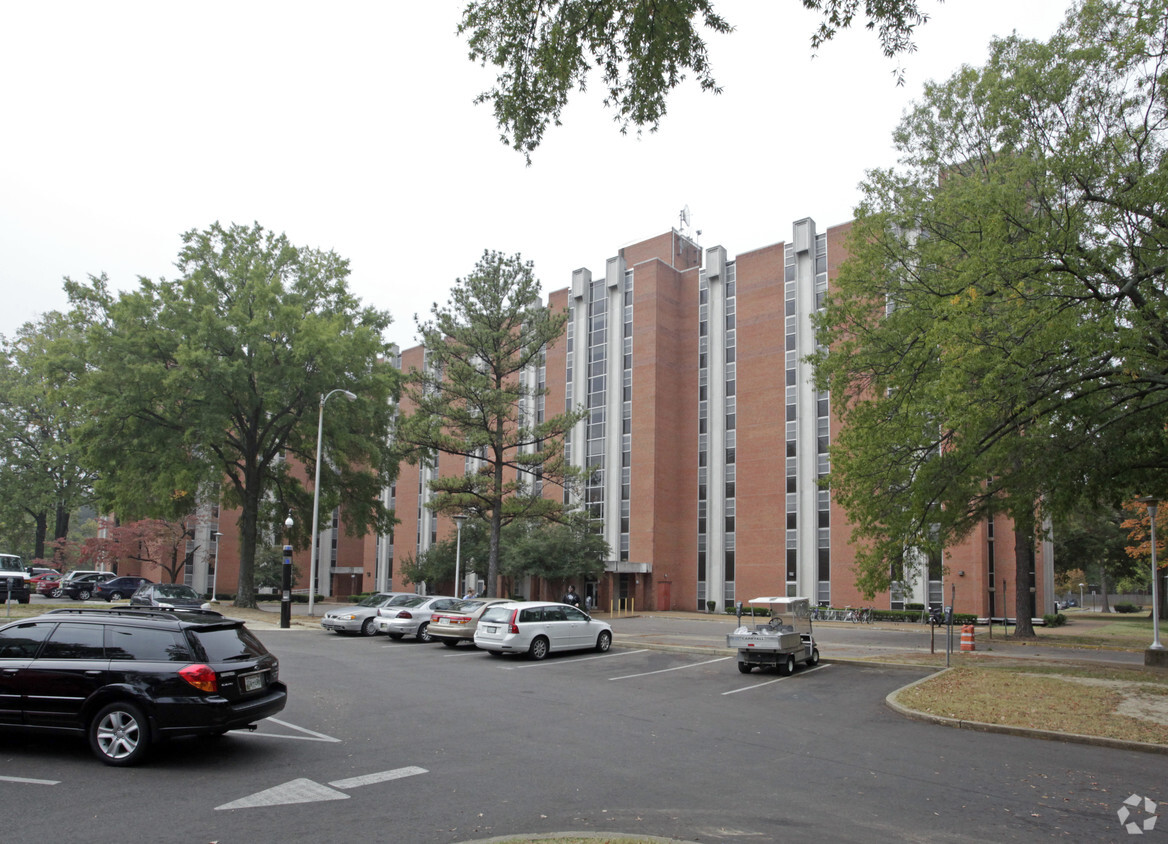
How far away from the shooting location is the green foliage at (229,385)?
109 feet

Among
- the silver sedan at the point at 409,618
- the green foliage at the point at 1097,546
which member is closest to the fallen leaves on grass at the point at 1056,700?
the silver sedan at the point at 409,618

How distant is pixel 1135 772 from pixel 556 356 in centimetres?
5791

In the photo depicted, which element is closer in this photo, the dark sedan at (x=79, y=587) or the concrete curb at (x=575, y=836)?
the concrete curb at (x=575, y=836)

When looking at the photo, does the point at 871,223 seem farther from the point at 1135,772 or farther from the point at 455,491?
the point at 455,491

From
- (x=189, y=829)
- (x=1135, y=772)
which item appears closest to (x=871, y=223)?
(x=1135, y=772)

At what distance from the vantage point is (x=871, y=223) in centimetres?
2147

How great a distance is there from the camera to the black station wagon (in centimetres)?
768

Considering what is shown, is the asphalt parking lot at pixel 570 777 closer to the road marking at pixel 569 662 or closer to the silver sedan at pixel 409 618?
the road marking at pixel 569 662

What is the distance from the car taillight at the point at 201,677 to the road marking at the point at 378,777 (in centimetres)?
160

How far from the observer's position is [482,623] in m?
20.3

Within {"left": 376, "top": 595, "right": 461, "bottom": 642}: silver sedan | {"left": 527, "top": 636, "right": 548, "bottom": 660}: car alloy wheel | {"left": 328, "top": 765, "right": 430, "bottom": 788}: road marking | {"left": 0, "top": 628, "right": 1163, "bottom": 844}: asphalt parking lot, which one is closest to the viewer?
{"left": 0, "top": 628, "right": 1163, "bottom": 844}: asphalt parking lot

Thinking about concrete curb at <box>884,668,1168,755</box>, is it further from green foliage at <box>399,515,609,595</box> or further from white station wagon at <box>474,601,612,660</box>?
green foliage at <box>399,515,609,595</box>

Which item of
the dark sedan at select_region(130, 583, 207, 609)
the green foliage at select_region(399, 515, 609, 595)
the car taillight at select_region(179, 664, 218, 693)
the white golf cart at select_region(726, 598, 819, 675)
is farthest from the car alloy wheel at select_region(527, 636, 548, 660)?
the green foliage at select_region(399, 515, 609, 595)

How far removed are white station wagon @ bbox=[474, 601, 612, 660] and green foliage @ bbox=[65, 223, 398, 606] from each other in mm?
18109
